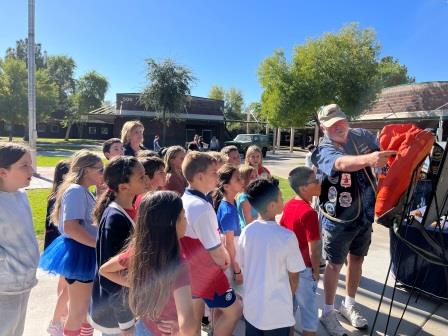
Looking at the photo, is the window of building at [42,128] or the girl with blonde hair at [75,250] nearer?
the girl with blonde hair at [75,250]

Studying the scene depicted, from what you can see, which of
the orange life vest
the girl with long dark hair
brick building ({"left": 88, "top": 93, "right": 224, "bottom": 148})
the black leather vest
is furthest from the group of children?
brick building ({"left": 88, "top": 93, "right": 224, "bottom": 148})

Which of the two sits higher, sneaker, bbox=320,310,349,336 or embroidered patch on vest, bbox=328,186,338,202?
embroidered patch on vest, bbox=328,186,338,202

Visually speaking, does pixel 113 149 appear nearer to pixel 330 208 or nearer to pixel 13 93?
pixel 330 208

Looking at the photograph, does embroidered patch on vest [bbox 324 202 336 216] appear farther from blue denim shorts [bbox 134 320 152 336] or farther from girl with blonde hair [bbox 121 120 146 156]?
girl with blonde hair [bbox 121 120 146 156]

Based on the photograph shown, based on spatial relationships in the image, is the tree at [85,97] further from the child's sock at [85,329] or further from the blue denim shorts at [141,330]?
the blue denim shorts at [141,330]

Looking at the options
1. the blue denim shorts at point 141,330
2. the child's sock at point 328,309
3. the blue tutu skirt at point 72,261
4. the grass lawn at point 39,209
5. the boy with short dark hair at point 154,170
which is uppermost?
the boy with short dark hair at point 154,170

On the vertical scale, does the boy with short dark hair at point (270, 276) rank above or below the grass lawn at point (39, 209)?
above

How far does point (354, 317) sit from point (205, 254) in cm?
167

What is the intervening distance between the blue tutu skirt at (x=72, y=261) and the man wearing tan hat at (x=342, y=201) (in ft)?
6.28

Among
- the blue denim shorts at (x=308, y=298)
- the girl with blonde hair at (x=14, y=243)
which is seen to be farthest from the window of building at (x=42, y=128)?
the blue denim shorts at (x=308, y=298)

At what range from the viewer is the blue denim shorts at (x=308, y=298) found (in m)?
2.76

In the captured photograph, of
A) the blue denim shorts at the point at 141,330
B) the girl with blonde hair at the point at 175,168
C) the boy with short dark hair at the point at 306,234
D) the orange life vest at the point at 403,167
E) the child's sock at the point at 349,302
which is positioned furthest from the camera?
the girl with blonde hair at the point at 175,168

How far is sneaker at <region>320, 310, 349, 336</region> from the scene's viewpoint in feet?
10.1

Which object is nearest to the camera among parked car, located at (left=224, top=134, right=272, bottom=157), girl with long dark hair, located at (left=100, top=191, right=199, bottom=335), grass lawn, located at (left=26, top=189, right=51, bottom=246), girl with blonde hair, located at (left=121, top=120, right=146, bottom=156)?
girl with long dark hair, located at (left=100, top=191, right=199, bottom=335)
